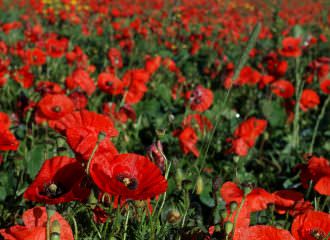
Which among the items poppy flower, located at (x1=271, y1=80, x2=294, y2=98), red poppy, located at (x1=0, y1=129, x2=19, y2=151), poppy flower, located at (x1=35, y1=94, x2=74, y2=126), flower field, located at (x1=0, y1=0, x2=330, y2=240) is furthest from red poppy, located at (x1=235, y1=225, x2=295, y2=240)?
poppy flower, located at (x1=271, y1=80, x2=294, y2=98)

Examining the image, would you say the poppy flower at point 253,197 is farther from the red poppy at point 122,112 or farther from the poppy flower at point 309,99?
the poppy flower at point 309,99

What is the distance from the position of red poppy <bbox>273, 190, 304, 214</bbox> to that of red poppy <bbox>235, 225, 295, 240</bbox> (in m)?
0.48

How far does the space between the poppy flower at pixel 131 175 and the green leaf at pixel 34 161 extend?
3.32 feet

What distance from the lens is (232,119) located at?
3.34 meters

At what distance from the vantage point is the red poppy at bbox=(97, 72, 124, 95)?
8.59 ft

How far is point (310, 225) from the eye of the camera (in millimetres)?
1244

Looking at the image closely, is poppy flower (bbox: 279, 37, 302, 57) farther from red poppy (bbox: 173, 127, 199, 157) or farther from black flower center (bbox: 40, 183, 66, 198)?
black flower center (bbox: 40, 183, 66, 198)

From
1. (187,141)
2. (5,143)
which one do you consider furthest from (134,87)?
(5,143)

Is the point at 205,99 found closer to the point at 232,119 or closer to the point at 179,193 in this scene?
the point at 232,119

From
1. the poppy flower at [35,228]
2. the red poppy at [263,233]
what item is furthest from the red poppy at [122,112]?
the red poppy at [263,233]

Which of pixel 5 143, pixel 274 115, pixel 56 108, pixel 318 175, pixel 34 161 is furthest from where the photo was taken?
pixel 274 115

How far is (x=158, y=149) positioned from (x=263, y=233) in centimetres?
55

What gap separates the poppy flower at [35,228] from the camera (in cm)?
100

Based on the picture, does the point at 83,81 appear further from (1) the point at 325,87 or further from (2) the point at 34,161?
(1) the point at 325,87
